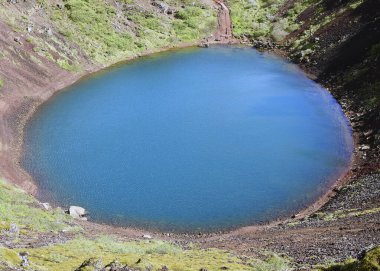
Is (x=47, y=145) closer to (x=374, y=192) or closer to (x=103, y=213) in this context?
(x=103, y=213)

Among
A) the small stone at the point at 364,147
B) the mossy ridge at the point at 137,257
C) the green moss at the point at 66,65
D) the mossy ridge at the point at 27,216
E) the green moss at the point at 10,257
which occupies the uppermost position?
the green moss at the point at 66,65

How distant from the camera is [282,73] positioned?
279 feet

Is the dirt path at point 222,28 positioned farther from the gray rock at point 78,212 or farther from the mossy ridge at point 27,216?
the mossy ridge at point 27,216

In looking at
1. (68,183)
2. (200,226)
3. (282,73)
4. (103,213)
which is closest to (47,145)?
(68,183)

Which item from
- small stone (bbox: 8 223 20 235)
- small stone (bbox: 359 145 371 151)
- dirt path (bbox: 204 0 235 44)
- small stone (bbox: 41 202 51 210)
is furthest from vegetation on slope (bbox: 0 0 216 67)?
small stone (bbox: 8 223 20 235)

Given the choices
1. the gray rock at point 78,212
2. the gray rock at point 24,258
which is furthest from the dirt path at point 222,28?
the gray rock at point 24,258

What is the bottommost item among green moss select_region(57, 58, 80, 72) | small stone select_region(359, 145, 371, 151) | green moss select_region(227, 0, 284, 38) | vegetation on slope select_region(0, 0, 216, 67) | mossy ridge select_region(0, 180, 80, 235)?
mossy ridge select_region(0, 180, 80, 235)

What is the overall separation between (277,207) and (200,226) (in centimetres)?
844

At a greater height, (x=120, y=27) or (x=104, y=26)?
(x=120, y=27)

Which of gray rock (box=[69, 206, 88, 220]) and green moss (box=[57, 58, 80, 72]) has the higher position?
green moss (box=[57, 58, 80, 72])

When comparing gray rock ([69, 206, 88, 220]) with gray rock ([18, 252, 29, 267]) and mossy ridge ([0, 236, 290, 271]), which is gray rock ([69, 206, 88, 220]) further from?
gray rock ([18, 252, 29, 267])

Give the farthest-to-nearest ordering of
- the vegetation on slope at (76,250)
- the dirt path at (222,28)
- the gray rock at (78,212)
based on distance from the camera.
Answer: the dirt path at (222,28)
the gray rock at (78,212)
the vegetation on slope at (76,250)

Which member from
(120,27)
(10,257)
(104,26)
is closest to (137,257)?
(10,257)

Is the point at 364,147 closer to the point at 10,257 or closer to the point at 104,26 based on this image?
the point at 10,257
